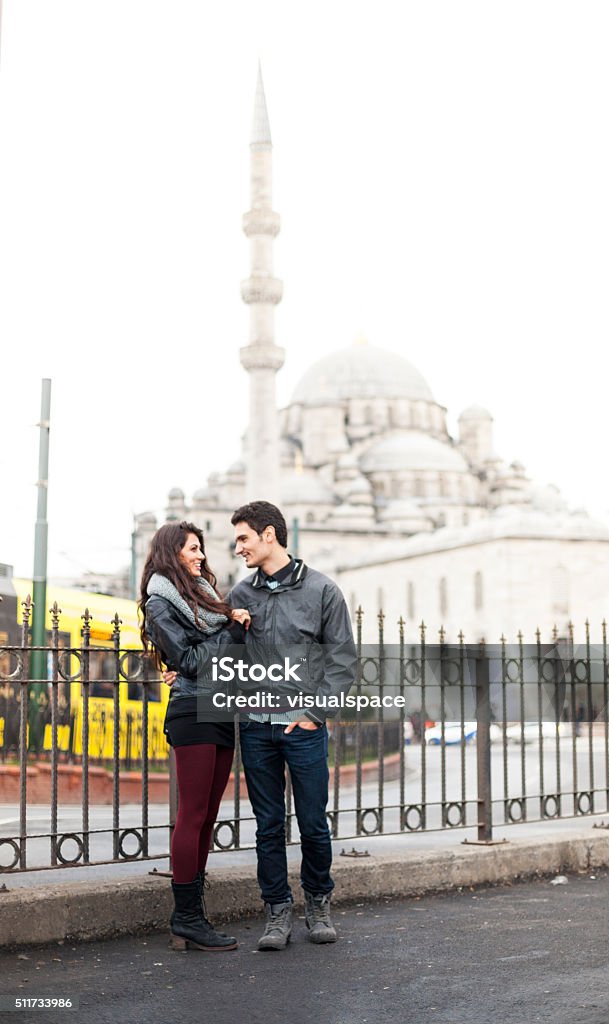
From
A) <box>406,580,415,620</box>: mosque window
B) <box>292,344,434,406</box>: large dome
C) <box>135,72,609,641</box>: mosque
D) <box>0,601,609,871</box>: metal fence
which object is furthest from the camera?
<box>292,344,434,406</box>: large dome

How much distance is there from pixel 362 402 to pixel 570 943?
3068 inches

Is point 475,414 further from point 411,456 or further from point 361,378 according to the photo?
point 411,456

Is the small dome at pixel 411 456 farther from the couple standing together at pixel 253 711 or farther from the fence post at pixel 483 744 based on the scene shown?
the couple standing together at pixel 253 711

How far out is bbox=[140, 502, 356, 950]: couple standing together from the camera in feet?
13.8

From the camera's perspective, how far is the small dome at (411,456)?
2980 inches

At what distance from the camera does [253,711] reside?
14.3 feet

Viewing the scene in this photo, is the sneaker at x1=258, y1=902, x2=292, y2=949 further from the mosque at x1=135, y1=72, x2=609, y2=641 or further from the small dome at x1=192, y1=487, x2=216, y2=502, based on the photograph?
the small dome at x1=192, y1=487, x2=216, y2=502

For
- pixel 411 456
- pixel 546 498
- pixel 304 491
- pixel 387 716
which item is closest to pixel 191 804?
pixel 387 716

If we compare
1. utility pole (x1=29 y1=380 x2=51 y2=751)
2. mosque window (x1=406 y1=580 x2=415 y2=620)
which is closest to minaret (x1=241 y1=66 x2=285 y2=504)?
mosque window (x1=406 y1=580 x2=415 y2=620)

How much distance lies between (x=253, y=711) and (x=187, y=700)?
10.6 inches

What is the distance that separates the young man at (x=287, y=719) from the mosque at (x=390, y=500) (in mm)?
28072

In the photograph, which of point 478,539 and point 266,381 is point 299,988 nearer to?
point 266,381

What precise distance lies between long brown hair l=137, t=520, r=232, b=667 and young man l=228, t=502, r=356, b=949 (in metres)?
0.17

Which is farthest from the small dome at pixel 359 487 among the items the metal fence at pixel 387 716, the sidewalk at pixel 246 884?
the sidewalk at pixel 246 884
